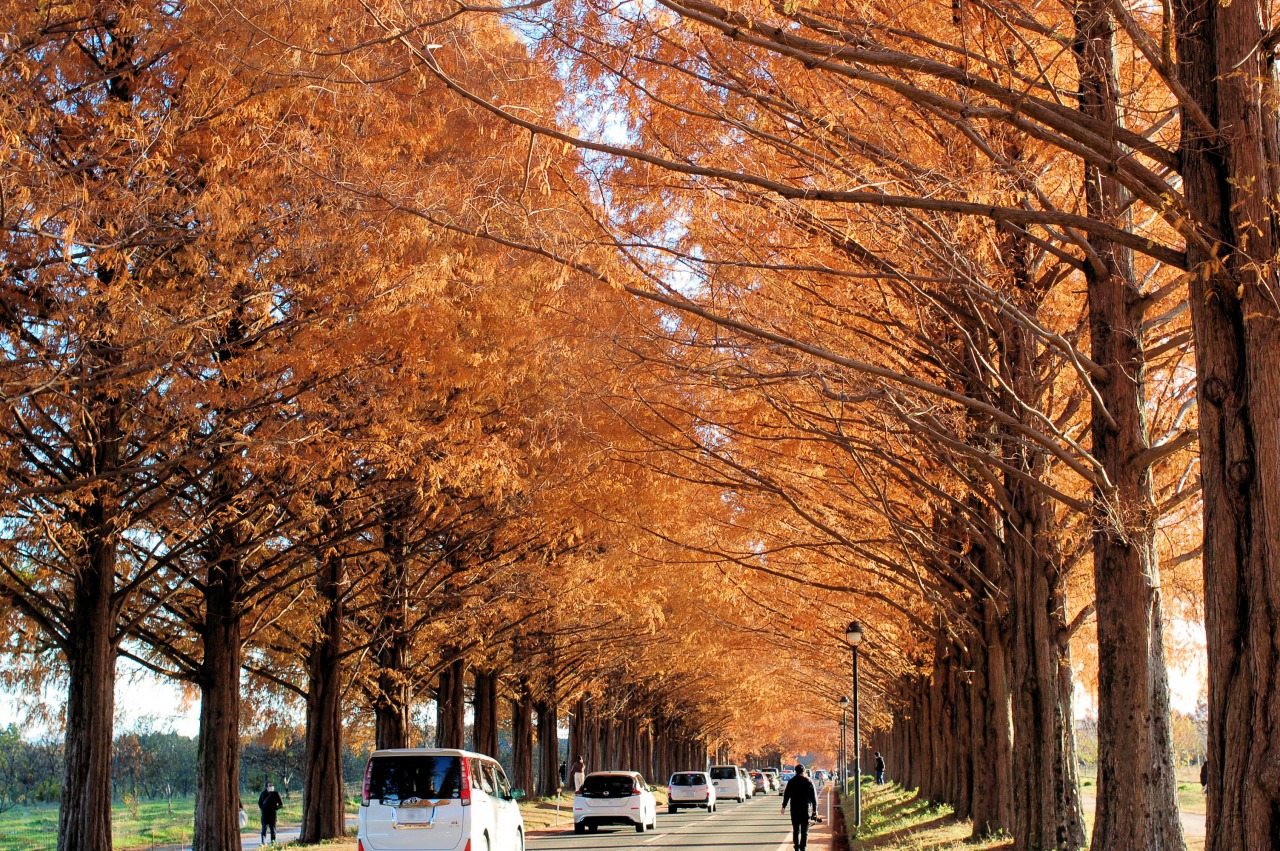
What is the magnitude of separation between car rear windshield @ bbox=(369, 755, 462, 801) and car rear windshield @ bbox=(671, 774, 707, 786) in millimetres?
31471

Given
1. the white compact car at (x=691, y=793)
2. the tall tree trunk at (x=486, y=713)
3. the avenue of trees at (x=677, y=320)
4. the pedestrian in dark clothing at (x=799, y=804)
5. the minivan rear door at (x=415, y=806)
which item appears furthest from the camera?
the white compact car at (x=691, y=793)

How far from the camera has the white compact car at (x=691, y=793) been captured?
148 ft

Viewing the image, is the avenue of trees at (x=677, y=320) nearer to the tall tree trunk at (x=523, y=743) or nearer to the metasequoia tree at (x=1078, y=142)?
the metasequoia tree at (x=1078, y=142)

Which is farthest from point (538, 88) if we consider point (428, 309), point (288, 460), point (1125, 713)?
point (1125, 713)

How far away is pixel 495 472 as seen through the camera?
15.6 meters

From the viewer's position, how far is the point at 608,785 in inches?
1231

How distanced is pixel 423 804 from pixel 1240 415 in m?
12.2

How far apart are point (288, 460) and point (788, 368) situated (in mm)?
6372

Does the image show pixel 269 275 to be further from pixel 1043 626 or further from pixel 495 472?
pixel 1043 626

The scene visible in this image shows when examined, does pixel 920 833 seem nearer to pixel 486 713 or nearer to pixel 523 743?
pixel 486 713

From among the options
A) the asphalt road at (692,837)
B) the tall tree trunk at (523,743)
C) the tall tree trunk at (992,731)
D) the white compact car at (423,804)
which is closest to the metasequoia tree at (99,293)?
the white compact car at (423,804)

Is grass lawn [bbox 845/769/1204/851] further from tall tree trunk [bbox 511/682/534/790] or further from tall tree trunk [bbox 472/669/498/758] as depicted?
tall tree trunk [bbox 511/682/534/790]

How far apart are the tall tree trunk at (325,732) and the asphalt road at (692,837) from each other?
4449 millimetres

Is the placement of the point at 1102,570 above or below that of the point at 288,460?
below
